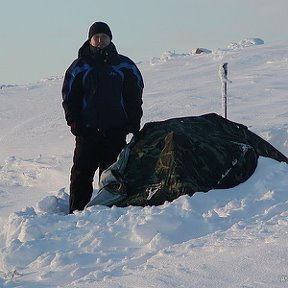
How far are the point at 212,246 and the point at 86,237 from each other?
1.13 m

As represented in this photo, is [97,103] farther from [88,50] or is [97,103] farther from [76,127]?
[88,50]

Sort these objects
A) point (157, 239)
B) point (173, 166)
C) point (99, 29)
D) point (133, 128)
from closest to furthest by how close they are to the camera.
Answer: point (157, 239) < point (173, 166) < point (99, 29) < point (133, 128)

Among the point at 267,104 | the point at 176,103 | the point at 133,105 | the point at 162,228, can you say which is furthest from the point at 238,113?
the point at 162,228

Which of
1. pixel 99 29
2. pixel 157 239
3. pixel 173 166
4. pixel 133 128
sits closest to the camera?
pixel 157 239

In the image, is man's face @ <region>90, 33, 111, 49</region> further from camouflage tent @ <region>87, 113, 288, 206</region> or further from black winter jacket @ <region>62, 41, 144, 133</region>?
camouflage tent @ <region>87, 113, 288, 206</region>

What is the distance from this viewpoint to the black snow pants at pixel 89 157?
6035mm

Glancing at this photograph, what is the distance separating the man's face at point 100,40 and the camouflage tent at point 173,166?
90cm

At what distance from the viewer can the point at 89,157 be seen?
19.9ft

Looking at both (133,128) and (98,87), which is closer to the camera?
(98,87)

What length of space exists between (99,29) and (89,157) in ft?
3.81

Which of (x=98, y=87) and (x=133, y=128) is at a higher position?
(x=98, y=87)

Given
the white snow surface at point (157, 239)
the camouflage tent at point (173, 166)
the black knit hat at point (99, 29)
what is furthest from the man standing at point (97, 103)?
the white snow surface at point (157, 239)

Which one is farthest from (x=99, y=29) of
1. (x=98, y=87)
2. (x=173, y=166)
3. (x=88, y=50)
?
(x=173, y=166)

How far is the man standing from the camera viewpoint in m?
5.89
